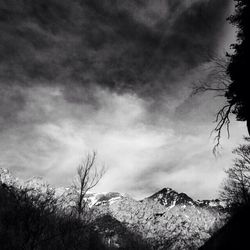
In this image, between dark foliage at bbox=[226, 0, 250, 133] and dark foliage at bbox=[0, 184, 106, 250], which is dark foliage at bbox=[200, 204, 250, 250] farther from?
dark foliage at bbox=[0, 184, 106, 250]

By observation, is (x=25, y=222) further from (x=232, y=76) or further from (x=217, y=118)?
(x=232, y=76)

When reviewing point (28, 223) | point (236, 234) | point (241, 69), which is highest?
point (241, 69)

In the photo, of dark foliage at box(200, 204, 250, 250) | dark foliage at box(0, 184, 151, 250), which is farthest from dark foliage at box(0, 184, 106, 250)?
dark foliage at box(200, 204, 250, 250)

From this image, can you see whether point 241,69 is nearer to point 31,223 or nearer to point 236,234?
point 236,234

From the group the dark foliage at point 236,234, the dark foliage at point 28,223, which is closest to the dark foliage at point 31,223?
the dark foliage at point 28,223

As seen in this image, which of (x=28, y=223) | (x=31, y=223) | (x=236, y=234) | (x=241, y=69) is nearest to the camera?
(x=236, y=234)

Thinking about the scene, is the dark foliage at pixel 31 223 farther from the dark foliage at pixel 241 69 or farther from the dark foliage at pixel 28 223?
the dark foliage at pixel 241 69

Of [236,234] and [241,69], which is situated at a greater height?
[241,69]

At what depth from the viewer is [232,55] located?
45.4 feet

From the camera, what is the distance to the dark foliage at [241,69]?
1292 centimetres

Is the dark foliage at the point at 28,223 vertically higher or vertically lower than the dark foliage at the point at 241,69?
lower

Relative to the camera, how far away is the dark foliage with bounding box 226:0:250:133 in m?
12.9

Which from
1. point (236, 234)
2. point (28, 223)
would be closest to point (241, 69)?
point (236, 234)

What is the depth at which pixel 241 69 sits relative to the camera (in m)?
13.0
